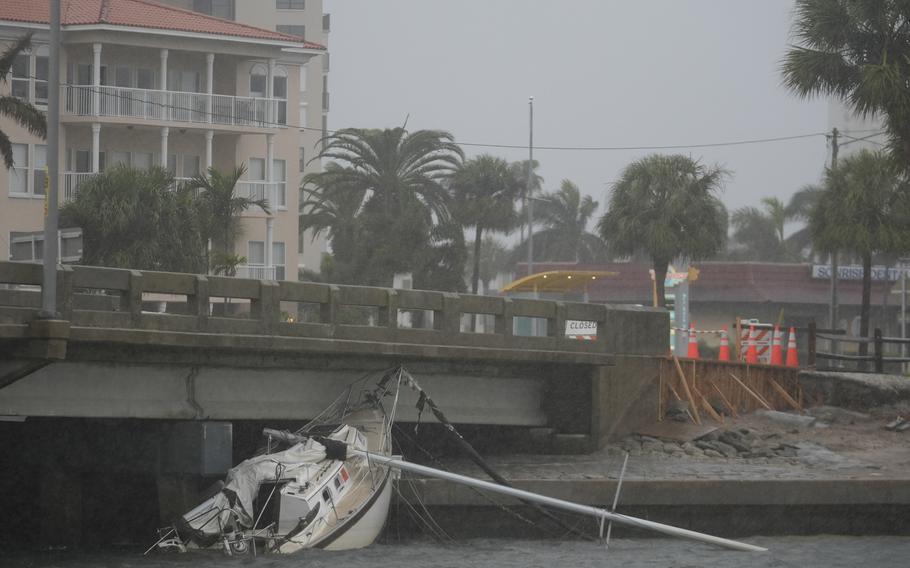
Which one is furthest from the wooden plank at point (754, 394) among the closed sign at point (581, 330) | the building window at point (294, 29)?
the building window at point (294, 29)

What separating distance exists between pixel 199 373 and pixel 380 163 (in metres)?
A: 37.7

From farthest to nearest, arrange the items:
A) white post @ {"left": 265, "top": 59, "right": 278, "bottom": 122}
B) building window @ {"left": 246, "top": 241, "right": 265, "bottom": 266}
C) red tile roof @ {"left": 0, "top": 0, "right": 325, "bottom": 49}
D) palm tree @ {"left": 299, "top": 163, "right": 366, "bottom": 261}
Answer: palm tree @ {"left": 299, "top": 163, "right": 366, "bottom": 261} → building window @ {"left": 246, "top": 241, "right": 265, "bottom": 266} → white post @ {"left": 265, "top": 59, "right": 278, "bottom": 122} → red tile roof @ {"left": 0, "top": 0, "right": 325, "bottom": 49}

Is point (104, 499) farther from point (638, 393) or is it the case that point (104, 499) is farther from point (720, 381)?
point (720, 381)

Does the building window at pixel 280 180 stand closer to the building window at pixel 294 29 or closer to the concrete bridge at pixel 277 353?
the building window at pixel 294 29

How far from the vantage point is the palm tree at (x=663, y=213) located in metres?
42.0

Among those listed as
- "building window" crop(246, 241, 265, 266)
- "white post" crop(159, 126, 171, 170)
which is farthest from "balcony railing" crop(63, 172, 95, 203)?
"building window" crop(246, 241, 265, 266)

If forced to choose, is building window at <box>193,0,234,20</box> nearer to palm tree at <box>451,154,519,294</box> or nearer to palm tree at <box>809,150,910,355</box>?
palm tree at <box>451,154,519,294</box>

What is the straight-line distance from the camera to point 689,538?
19.7 meters

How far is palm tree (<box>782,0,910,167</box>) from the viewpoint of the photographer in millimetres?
24844

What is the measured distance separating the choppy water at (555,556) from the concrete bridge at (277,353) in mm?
2507

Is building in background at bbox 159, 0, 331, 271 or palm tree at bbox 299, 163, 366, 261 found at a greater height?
building in background at bbox 159, 0, 331, 271

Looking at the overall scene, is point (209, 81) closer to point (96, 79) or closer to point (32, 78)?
point (96, 79)

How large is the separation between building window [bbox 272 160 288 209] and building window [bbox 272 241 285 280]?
4.99ft

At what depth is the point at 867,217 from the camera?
3922 centimetres
